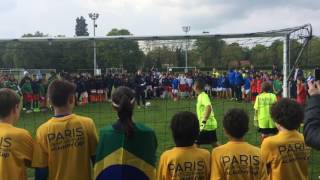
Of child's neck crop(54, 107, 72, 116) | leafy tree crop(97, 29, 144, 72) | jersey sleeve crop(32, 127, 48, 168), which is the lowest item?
jersey sleeve crop(32, 127, 48, 168)

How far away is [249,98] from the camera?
92.5 ft

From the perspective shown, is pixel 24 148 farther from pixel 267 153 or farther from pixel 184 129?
pixel 267 153

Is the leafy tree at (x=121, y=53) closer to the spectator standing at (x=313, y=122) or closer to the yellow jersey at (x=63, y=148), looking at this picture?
the yellow jersey at (x=63, y=148)

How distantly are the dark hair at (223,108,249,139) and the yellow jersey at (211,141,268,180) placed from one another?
0.32ft

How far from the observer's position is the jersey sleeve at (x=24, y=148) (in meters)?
4.39

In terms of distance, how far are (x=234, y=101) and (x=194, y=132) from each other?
23552 mm

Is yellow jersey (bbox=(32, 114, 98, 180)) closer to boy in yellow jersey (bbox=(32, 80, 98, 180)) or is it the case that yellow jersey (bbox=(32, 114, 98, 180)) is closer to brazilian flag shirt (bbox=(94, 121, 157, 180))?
boy in yellow jersey (bbox=(32, 80, 98, 180))

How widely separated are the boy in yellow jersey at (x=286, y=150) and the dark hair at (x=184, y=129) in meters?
0.88

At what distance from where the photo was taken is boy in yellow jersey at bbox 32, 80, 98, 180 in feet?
14.4

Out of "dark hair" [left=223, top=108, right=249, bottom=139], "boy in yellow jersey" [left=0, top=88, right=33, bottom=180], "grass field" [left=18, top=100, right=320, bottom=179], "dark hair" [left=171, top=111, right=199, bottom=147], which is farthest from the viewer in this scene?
"grass field" [left=18, top=100, right=320, bottom=179]

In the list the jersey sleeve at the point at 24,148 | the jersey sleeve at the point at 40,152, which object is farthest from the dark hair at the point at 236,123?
the jersey sleeve at the point at 24,148

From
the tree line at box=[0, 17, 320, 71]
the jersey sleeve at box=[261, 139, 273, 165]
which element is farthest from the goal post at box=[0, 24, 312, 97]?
the jersey sleeve at box=[261, 139, 273, 165]

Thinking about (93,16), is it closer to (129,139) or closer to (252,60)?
(252,60)

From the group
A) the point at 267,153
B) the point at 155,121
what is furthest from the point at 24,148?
the point at 155,121
